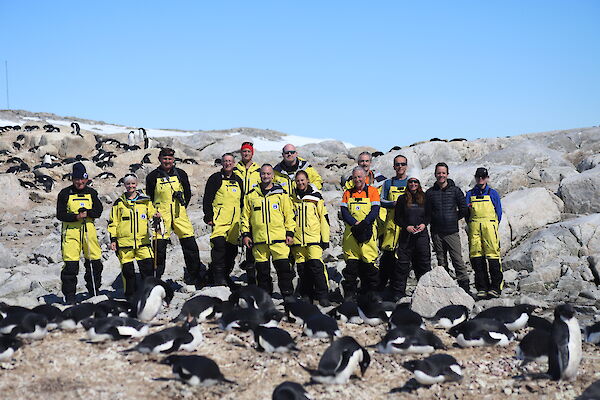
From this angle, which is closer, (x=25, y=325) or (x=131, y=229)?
(x=25, y=325)

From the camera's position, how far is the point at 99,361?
6496mm

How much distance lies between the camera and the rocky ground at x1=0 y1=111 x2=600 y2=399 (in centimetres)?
597

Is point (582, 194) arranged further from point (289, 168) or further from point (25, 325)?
point (25, 325)

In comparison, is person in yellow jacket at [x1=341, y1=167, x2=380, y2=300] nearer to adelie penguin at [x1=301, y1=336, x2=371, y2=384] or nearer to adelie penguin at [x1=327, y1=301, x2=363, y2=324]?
adelie penguin at [x1=327, y1=301, x2=363, y2=324]

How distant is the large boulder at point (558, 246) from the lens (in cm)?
1111

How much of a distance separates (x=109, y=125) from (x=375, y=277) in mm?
52962

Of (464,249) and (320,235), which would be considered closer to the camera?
(320,235)

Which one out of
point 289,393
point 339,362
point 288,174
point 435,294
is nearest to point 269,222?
point 288,174

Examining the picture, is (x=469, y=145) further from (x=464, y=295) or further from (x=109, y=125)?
(x=109, y=125)

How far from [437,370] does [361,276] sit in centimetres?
327

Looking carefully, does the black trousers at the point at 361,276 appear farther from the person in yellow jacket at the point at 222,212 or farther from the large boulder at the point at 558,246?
the large boulder at the point at 558,246

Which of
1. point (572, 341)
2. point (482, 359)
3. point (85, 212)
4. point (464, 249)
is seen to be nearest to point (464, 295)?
point (482, 359)

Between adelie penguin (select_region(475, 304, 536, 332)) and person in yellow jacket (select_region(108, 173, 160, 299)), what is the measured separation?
4849 millimetres

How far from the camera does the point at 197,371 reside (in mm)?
5781
